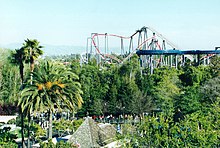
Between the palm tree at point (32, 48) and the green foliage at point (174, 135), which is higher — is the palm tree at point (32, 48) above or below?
above

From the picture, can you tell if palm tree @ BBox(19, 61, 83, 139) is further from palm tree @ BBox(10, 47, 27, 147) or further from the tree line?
palm tree @ BBox(10, 47, 27, 147)

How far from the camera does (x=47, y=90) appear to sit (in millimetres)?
26078

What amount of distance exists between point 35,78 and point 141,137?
31.0 feet

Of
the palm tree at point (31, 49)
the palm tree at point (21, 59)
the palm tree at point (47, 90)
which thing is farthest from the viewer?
the palm tree at point (21, 59)

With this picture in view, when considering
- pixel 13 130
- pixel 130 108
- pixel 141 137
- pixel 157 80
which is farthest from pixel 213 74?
pixel 141 137

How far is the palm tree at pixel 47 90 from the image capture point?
84.6ft

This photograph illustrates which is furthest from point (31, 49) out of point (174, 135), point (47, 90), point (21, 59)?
point (174, 135)

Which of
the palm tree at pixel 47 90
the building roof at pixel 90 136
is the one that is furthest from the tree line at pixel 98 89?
the building roof at pixel 90 136

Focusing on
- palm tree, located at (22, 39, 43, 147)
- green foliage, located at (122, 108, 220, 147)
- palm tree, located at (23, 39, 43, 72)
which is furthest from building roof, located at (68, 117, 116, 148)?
green foliage, located at (122, 108, 220, 147)

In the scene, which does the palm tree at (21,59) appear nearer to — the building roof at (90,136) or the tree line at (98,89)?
the tree line at (98,89)

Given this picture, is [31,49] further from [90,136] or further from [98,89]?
[98,89]

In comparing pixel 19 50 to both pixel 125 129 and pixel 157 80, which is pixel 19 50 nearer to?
pixel 125 129

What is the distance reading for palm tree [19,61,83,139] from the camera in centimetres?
2580

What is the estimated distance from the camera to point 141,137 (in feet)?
65.0
